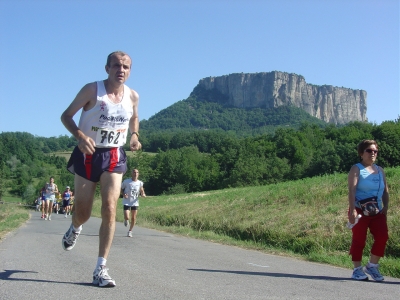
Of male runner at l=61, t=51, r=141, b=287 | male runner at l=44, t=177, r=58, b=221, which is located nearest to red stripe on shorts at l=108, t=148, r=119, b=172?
male runner at l=61, t=51, r=141, b=287

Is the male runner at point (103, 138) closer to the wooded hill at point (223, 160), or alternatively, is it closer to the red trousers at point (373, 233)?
the red trousers at point (373, 233)

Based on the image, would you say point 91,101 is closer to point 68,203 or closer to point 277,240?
point 277,240

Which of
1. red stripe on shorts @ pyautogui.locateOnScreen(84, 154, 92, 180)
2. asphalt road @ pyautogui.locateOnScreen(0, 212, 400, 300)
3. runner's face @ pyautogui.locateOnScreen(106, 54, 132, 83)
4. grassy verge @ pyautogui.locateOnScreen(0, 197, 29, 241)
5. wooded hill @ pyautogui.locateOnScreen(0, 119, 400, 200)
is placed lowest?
grassy verge @ pyautogui.locateOnScreen(0, 197, 29, 241)

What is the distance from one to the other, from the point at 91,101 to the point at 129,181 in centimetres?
937

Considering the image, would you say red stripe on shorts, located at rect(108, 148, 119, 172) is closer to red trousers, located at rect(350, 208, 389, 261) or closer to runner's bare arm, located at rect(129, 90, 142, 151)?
runner's bare arm, located at rect(129, 90, 142, 151)

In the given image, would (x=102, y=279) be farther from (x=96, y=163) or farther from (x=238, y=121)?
(x=238, y=121)

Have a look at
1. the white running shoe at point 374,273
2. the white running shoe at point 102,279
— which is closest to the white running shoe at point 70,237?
the white running shoe at point 102,279

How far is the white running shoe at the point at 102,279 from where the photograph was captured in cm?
462

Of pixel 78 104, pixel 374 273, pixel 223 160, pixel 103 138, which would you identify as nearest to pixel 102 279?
pixel 103 138

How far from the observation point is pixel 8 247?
822 cm

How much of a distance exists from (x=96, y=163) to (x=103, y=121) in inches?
17.3

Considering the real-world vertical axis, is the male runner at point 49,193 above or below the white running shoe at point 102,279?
above

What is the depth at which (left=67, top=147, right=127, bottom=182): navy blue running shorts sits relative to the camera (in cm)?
495

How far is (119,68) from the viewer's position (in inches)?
201
